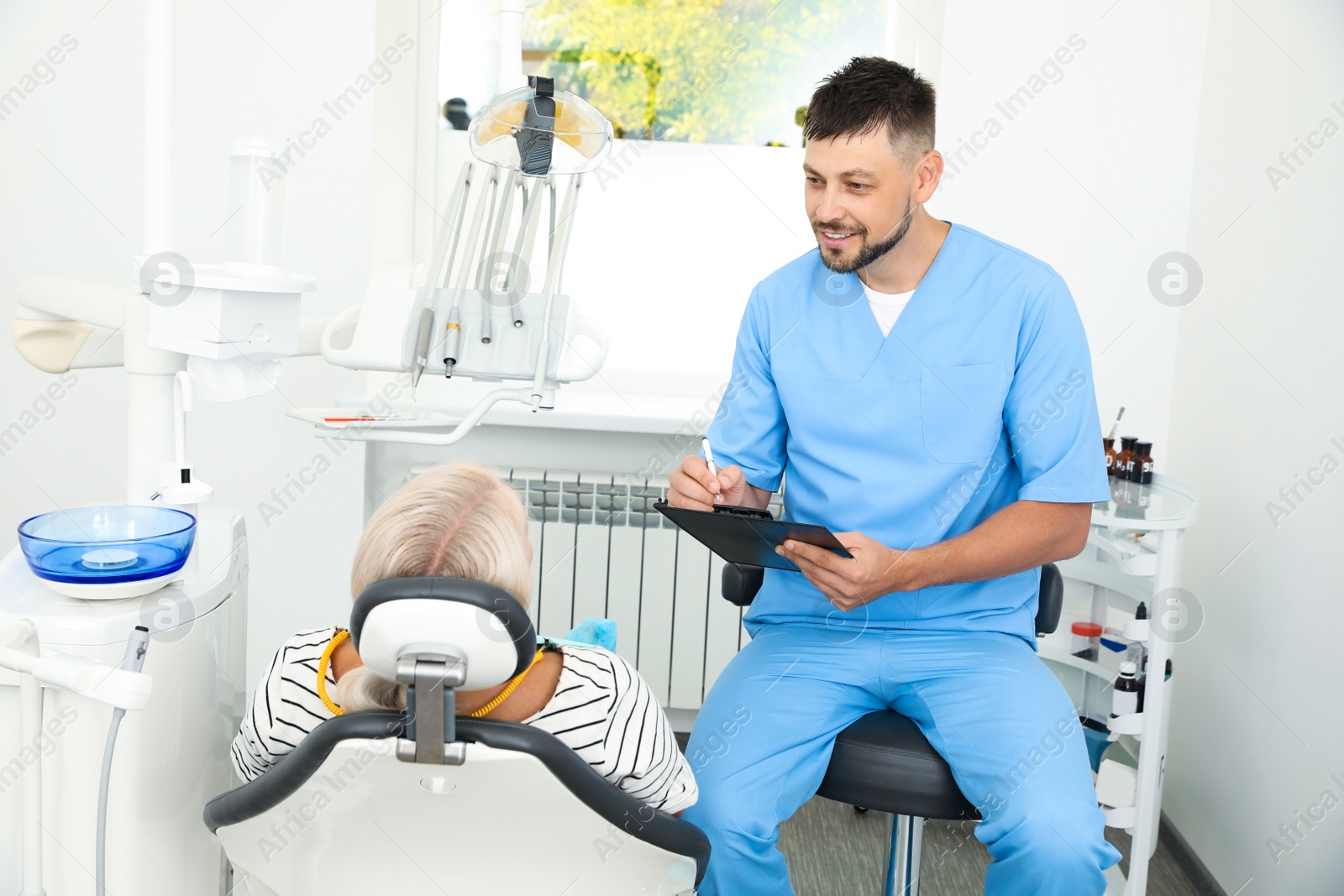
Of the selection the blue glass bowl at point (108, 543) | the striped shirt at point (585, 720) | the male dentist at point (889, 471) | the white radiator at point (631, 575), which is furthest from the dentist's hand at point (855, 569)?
the white radiator at point (631, 575)

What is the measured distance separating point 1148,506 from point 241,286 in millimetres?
1502

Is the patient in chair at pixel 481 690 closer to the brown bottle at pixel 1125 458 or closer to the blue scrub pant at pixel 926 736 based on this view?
the blue scrub pant at pixel 926 736

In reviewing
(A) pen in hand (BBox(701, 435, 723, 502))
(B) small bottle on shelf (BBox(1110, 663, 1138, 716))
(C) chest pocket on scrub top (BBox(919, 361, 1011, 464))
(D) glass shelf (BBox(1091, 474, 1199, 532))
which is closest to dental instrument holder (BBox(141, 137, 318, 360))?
(A) pen in hand (BBox(701, 435, 723, 502))

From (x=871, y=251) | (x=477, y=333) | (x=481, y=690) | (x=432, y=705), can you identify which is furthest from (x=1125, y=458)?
(x=432, y=705)

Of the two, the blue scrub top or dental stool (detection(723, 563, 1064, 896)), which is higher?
the blue scrub top

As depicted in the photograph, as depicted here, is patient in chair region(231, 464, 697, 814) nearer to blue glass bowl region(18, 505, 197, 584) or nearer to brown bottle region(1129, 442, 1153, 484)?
blue glass bowl region(18, 505, 197, 584)

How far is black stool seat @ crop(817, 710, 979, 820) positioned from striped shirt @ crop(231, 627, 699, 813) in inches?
12.8

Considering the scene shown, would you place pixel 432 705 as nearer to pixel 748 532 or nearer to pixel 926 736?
pixel 748 532

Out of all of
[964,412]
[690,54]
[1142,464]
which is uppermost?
[690,54]

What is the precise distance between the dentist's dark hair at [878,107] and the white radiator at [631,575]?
110cm

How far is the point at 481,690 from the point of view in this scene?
0.92 m

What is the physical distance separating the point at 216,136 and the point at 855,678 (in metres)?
1.81

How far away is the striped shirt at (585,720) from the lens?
37.9 inches

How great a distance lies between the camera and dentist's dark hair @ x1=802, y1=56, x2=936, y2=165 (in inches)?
60.3
